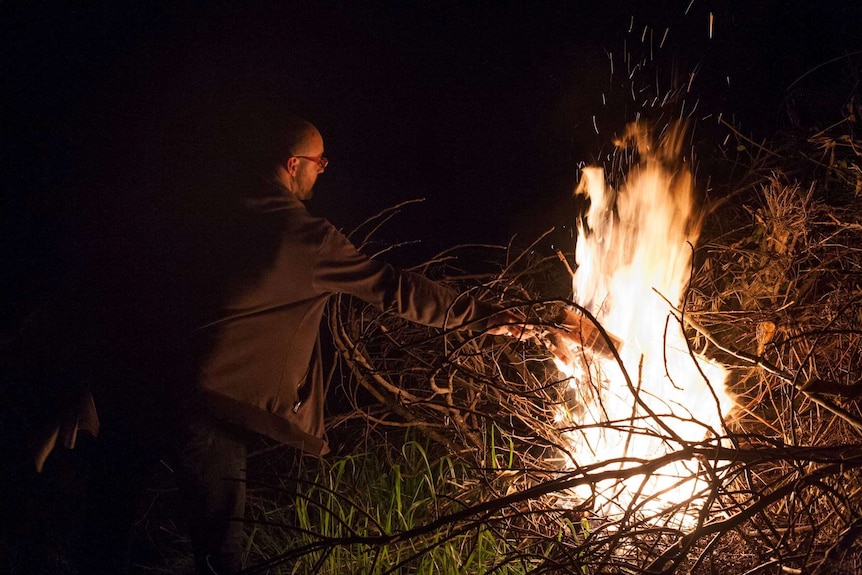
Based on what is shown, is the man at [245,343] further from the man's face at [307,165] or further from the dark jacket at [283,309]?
the man's face at [307,165]

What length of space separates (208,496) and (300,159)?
4.37 feet

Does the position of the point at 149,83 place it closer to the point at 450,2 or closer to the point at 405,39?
the point at 405,39

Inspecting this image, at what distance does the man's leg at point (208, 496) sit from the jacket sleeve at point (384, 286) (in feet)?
2.22

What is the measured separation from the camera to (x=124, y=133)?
461 cm

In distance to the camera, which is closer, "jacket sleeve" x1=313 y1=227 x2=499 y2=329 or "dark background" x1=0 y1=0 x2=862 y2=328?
"jacket sleeve" x1=313 y1=227 x2=499 y2=329

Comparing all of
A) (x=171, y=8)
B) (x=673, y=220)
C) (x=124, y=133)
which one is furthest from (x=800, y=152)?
(x=171, y=8)

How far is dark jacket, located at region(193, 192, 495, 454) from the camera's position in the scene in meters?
2.49

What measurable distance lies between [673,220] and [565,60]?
3042 mm

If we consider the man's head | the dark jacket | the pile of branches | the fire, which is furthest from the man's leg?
the fire

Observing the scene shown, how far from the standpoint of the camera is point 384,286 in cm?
265

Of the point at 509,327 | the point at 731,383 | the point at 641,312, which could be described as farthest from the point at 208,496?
the point at 731,383

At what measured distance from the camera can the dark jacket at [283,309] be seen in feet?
8.16

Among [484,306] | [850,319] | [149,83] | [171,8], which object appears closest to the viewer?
[484,306]

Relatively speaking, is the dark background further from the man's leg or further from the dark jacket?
the man's leg
